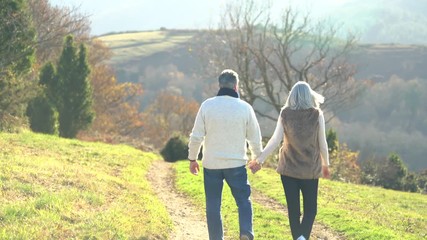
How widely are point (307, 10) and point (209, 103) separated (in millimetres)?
39581

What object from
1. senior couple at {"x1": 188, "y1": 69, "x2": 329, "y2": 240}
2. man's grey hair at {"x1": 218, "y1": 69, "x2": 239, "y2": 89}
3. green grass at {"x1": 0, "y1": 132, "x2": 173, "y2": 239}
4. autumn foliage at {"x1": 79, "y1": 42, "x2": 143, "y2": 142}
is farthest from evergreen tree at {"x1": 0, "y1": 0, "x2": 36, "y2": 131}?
autumn foliage at {"x1": 79, "y1": 42, "x2": 143, "y2": 142}

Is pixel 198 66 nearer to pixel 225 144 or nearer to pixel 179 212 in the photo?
pixel 179 212

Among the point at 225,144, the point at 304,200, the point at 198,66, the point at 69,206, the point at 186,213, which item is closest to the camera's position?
the point at 225,144

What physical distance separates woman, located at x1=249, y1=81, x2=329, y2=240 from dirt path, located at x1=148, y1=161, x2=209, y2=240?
2.96m

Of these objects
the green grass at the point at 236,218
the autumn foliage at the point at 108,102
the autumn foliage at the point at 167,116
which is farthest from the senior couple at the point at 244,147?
the autumn foliage at the point at 167,116

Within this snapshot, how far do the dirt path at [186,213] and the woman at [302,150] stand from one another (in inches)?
116

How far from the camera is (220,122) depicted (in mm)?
7254

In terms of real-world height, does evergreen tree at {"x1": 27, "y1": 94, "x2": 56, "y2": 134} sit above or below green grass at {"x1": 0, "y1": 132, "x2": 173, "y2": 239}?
below

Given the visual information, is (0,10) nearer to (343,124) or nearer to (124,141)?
(124,141)

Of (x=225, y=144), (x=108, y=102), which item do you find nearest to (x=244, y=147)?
(x=225, y=144)

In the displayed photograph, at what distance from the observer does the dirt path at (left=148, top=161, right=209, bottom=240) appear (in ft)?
33.2

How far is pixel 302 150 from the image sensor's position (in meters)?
7.41

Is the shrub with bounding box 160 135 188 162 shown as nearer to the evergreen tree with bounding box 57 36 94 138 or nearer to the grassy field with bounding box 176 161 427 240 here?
the evergreen tree with bounding box 57 36 94 138

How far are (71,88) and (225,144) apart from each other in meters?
34.9
